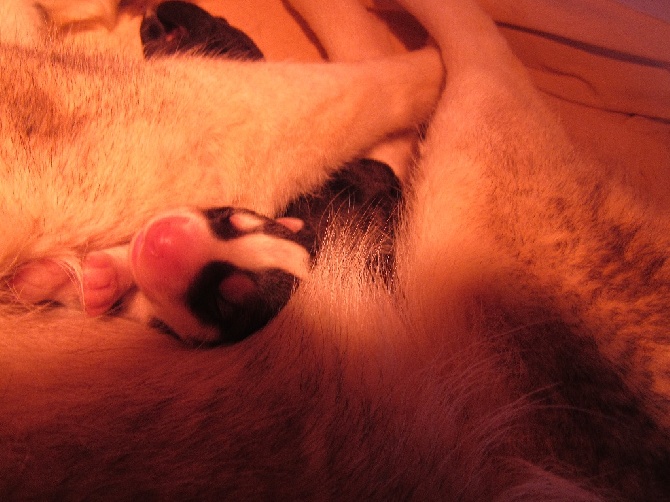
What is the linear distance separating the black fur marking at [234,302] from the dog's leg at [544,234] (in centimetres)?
28

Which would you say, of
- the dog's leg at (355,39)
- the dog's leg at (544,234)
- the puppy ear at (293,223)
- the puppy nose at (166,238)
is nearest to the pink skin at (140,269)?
the puppy nose at (166,238)

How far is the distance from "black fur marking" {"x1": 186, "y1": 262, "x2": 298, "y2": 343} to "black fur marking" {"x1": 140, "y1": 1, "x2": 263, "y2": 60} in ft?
2.53

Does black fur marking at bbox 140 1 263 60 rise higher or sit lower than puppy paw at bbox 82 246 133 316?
higher

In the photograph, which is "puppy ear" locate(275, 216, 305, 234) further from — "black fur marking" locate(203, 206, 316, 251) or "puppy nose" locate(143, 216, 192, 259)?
"puppy nose" locate(143, 216, 192, 259)

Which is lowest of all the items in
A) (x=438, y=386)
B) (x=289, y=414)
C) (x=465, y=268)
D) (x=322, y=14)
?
(x=289, y=414)

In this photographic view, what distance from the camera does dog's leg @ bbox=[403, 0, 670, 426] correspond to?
2.86 feet

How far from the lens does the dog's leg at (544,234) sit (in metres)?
0.87

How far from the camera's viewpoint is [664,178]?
165cm

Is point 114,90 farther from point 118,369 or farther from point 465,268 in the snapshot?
point 465,268

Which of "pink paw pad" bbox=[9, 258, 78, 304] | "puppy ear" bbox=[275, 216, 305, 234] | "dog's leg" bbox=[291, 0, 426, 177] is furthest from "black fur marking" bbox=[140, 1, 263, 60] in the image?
"pink paw pad" bbox=[9, 258, 78, 304]

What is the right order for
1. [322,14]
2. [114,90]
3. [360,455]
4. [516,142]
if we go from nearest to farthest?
1. [360,455]
2. [114,90]
3. [516,142]
4. [322,14]

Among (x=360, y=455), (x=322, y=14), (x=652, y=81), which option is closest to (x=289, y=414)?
(x=360, y=455)

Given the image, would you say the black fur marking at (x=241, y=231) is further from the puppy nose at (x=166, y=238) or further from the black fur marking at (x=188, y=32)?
the black fur marking at (x=188, y=32)

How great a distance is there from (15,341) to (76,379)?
112mm
